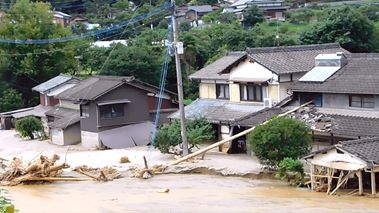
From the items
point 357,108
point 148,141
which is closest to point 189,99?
point 148,141

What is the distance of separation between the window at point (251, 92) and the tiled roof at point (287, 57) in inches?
52.7

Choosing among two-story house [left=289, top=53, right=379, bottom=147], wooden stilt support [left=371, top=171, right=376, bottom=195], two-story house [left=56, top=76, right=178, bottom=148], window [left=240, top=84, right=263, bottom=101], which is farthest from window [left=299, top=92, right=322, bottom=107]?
two-story house [left=56, top=76, right=178, bottom=148]

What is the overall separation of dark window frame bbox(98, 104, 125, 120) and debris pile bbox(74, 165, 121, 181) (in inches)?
332

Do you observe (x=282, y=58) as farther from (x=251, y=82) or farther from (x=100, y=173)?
(x=100, y=173)

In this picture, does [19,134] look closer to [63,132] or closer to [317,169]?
[63,132]

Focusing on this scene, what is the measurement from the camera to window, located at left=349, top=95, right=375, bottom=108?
2712 cm

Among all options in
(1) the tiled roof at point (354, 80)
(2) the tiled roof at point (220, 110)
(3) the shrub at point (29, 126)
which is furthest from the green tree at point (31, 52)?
(1) the tiled roof at point (354, 80)

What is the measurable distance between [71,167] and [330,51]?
14.4 m

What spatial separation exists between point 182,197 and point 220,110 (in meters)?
11.1

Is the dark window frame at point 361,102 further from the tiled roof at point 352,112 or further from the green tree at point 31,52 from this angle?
Answer: the green tree at point 31,52

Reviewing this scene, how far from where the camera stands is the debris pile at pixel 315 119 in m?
26.4

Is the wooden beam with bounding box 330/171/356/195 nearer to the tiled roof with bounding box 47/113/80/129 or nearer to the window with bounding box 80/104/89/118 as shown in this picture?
the window with bounding box 80/104/89/118

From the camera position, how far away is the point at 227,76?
34844 millimetres

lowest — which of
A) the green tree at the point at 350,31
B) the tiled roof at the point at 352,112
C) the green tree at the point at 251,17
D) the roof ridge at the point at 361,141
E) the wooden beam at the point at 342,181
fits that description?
the wooden beam at the point at 342,181
